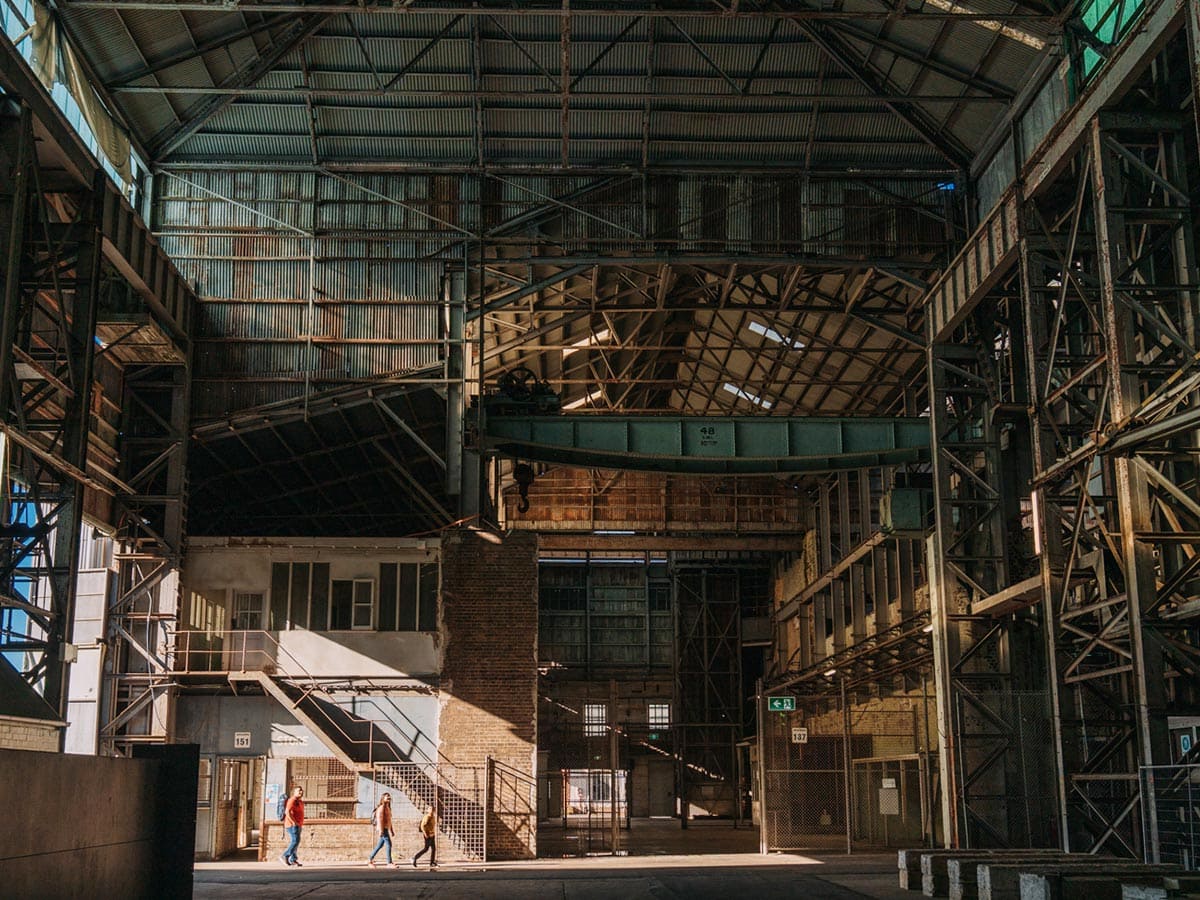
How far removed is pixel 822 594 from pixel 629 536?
7.43m

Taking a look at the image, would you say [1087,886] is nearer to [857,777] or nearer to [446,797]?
[446,797]

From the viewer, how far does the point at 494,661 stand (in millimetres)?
32031

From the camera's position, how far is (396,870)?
28.0 meters

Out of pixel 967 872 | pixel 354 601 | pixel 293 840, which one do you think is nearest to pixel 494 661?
pixel 354 601

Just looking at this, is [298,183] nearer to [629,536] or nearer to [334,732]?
[334,732]

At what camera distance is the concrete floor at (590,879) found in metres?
21.6

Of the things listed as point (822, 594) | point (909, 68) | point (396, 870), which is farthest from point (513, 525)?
point (909, 68)

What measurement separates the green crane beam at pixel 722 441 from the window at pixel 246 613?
27.2ft

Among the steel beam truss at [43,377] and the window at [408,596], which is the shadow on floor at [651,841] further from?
the steel beam truss at [43,377]

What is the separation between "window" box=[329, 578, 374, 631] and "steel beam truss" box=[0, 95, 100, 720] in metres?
9.21

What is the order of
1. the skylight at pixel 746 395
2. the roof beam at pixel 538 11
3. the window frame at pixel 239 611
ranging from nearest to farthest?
the roof beam at pixel 538 11 < the window frame at pixel 239 611 < the skylight at pixel 746 395

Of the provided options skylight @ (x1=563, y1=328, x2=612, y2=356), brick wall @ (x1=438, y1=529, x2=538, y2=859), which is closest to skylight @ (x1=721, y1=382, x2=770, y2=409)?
skylight @ (x1=563, y1=328, x2=612, y2=356)

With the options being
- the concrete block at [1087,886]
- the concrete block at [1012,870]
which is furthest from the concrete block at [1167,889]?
the concrete block at [1012,870]

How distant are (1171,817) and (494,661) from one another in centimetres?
1886
